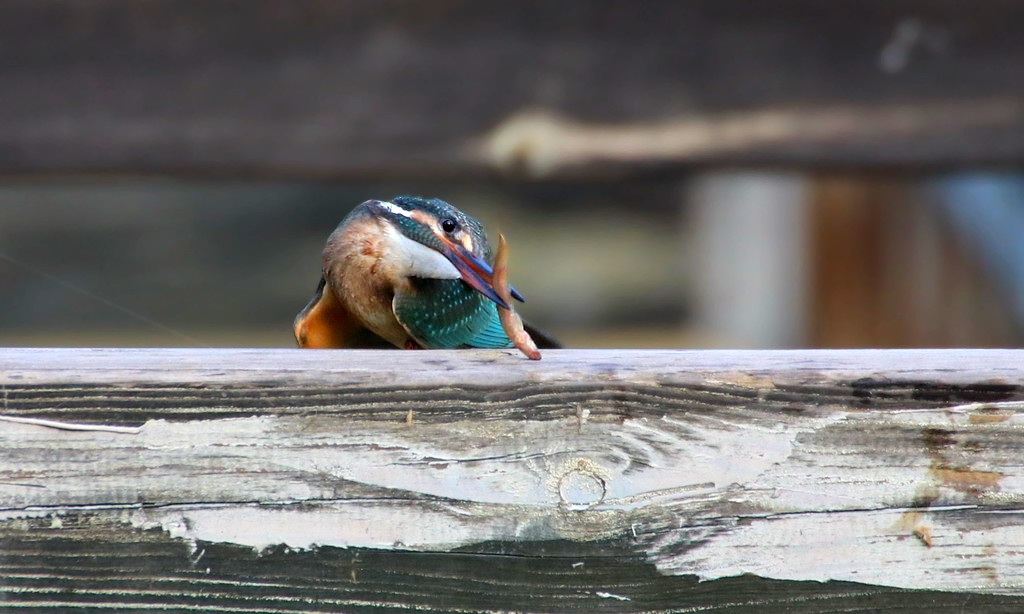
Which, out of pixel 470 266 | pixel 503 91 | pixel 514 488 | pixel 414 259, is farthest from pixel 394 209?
pixel 514 488

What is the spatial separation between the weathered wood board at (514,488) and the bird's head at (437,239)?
2.48ft

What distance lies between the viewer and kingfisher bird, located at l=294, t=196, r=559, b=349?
6.93 ft

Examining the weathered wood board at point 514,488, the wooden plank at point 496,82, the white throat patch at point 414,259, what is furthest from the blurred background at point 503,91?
the weathered wood board at point 514,488

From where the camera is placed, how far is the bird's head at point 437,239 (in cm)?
202

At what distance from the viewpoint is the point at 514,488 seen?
3.94 ft

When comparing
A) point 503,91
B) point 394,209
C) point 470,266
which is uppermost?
point 503,91

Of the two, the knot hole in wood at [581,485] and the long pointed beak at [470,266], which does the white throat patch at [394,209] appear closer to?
the long pointed beak at [470,266]

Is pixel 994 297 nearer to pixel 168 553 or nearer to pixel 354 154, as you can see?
pixel 354 154

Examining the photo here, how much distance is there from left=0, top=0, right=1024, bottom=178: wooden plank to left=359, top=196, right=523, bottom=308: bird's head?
22.4 inches

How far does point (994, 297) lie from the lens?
409 centimetres

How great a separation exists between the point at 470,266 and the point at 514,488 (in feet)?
2.78

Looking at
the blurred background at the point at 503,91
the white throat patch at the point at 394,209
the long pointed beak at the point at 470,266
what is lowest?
the long pointed beak at the point at 470,266

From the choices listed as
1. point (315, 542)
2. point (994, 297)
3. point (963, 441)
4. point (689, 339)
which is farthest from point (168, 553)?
point (689, 339)

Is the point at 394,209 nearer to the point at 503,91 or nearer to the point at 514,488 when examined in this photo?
the point at 503,91
